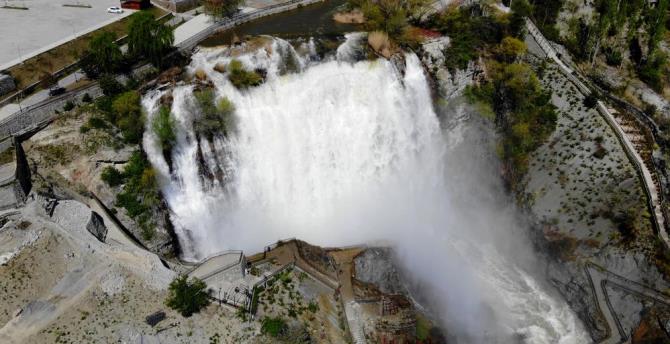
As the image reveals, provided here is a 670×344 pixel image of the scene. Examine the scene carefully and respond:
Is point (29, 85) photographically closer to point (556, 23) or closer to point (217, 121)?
point (217, 121)

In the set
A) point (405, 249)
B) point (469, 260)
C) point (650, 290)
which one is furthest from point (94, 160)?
point (650, 290)

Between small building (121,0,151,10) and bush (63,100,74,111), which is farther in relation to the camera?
small building (121,0,151,10)

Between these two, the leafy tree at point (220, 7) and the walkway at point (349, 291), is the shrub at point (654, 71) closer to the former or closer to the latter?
the walkway at point (349, 291)

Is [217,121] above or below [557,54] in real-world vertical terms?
below

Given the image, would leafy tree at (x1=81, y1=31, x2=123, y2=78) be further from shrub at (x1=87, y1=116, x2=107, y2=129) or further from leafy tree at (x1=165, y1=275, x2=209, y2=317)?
leafy tree at (x1=165, y1=275, x2=209, y2=317)

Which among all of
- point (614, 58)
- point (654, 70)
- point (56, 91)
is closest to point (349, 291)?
point (56, 91)

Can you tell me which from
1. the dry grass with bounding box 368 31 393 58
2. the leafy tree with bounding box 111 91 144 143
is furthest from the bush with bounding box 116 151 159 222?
the dry grass with bounding box 368 31 393 58

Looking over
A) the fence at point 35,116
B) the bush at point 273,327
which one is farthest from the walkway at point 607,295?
the fence at point 35,116

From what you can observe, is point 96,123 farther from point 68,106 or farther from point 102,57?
point 102,57
